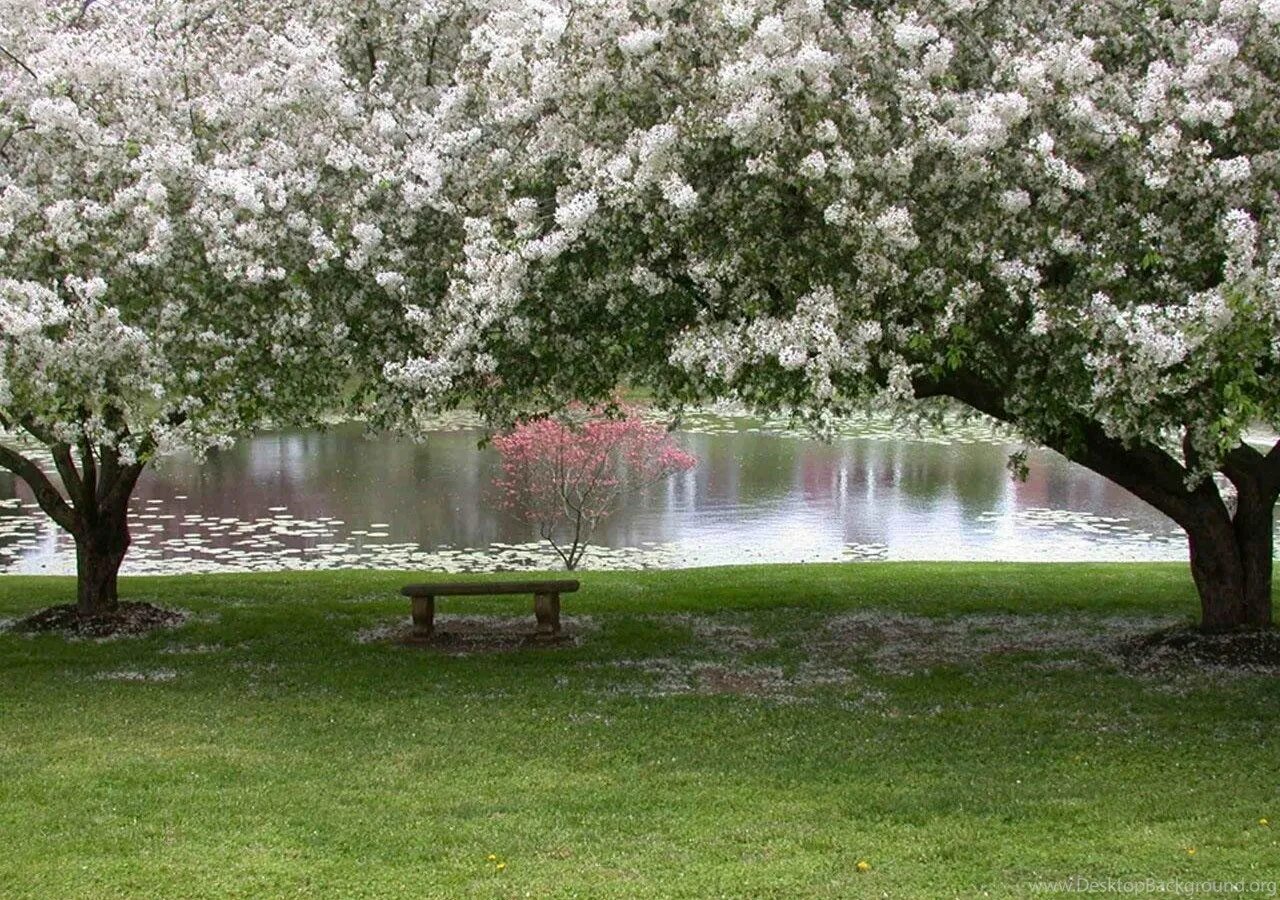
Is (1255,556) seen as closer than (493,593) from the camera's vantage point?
Yes

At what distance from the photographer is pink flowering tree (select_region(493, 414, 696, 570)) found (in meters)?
24.6

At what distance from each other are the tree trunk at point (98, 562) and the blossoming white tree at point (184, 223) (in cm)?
254

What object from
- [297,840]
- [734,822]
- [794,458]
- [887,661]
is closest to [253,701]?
[297,840]

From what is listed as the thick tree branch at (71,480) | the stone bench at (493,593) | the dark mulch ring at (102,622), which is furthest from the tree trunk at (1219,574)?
the thick tree branch at (71,480)

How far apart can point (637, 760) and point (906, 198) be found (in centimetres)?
445

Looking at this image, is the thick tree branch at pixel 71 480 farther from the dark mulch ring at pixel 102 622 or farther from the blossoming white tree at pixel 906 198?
the blossoming white tree at pixel 906 198

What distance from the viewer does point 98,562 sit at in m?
14.6

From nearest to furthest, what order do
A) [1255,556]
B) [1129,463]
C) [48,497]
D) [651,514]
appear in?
[1129,463] → [1255,556] → [48,497] → [651,514]

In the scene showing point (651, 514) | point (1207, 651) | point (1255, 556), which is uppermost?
point (1255, 556)

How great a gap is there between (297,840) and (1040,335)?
6.01m

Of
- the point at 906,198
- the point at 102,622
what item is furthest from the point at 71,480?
the point at 906,198

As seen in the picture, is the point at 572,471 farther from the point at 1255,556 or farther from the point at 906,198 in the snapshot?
the point at 906,198

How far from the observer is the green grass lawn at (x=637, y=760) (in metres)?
7.84

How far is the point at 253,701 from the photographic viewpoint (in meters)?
11.6
